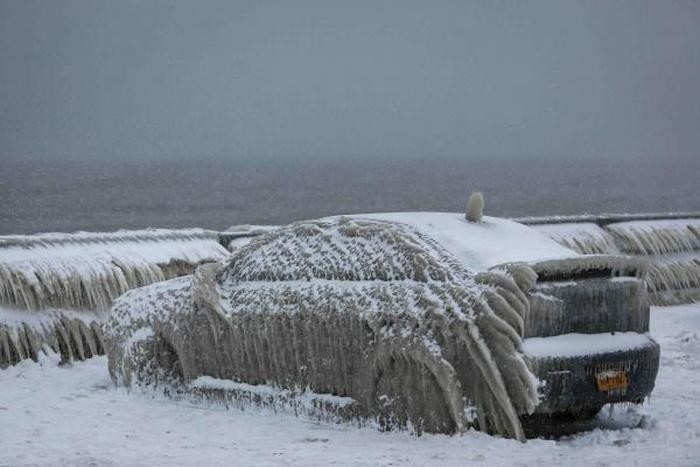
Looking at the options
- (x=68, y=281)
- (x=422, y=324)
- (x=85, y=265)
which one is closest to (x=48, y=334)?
(x=68, y=281)

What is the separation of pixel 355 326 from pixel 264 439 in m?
0.99

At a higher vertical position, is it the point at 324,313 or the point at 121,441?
the point at 324,313

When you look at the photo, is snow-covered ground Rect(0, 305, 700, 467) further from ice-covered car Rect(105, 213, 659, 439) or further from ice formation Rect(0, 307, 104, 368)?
ice formation Rect(0, 307, 104, 368)

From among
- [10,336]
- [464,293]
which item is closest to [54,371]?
[10,336]

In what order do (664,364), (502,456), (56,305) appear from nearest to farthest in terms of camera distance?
(502,456), (664,364), (56,305)

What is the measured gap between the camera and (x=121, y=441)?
853cm

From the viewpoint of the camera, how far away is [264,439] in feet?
27.9

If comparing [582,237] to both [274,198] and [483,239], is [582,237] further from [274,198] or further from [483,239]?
[274,198]

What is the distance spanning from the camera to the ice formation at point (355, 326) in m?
8.03

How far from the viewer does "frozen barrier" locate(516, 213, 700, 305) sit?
56.1 feet

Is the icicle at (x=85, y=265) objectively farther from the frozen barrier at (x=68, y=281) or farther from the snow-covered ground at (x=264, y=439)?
the snow-covered ground at (x=264, y=439)

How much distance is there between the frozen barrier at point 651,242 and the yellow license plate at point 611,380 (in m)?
8.46

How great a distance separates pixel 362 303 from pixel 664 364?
4494 millimetres

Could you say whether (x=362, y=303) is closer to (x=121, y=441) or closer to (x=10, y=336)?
(x=121, y=441)
